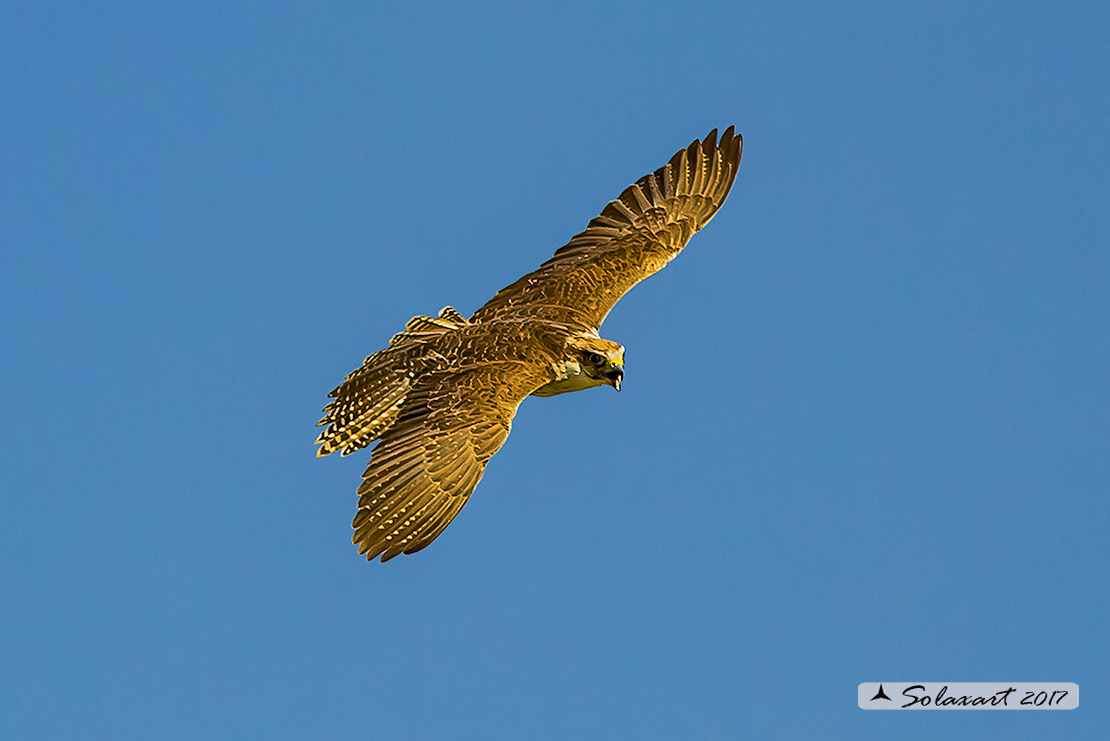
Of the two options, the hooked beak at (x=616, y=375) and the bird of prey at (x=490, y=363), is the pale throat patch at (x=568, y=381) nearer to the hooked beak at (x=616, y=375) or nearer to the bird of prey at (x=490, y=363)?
the bird of prey at (x=490, y=363)

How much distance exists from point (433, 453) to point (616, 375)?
2574 millimetres

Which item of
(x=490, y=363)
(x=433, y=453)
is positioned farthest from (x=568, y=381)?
(x=433, y=453)

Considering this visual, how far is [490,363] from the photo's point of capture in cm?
1669

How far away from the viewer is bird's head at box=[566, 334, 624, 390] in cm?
1689

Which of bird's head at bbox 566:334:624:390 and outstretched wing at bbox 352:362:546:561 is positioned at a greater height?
bird's head at bbox 566:334:624:390

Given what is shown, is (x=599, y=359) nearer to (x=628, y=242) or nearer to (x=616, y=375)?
(x=616, y=375)

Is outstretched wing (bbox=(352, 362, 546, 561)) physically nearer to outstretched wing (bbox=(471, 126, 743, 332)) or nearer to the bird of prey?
the bird of prey

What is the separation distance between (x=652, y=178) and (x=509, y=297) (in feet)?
9.85

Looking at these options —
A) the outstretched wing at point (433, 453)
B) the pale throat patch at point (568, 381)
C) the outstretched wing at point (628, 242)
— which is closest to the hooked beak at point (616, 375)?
the pale throat patch at point (568, 381)

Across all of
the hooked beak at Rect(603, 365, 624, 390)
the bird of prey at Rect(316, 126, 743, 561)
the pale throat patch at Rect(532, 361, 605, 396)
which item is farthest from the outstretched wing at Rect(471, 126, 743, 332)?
the hooked beak at Rect(603, 365, 624, 390)

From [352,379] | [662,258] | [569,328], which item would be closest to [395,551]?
[352,379]

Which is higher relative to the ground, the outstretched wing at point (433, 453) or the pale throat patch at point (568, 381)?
the pale throat patch at point (568, 381)

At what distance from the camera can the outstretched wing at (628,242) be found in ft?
62.4

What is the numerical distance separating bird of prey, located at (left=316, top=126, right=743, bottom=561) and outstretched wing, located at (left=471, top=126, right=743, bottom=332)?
0.01m
